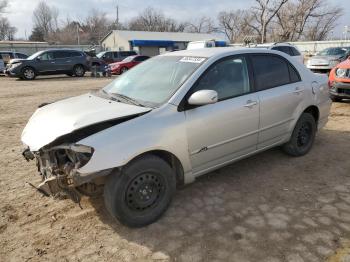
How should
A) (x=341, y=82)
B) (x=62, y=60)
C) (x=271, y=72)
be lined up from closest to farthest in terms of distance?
1. (x=271, y=72)
2. (x=341, y=82)
3. (x=62, y=60)

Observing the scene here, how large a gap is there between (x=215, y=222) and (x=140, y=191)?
830 millimetres

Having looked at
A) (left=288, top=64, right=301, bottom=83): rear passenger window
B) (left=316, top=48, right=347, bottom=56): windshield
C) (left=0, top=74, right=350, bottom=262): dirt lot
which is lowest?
(left=0, top=74, right=350, bottom=262): dirt lot

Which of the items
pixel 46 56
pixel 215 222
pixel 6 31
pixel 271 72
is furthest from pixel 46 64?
pixel 6 31

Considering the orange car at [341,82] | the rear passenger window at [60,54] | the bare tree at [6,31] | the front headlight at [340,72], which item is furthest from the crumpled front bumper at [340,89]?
the bare tree at [6,31]

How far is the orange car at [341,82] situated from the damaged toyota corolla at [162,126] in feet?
14.5

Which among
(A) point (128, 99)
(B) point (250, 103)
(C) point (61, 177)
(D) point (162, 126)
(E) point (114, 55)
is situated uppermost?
(E) point (114, 55)

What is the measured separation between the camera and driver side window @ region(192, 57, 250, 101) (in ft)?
12.3

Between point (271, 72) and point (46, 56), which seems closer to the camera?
point (271, 72)

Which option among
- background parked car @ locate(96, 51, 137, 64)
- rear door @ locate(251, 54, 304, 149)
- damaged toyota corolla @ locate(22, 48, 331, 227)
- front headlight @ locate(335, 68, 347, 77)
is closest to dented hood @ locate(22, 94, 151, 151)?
damaged toyota corolla @ locate(22, 48, 331, 227)

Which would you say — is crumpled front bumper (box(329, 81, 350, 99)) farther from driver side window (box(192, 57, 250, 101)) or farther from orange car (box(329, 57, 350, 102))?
driver side window (box(192, 57, 250, 101))

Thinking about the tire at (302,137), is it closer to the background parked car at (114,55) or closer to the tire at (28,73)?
the tire at (28,73)

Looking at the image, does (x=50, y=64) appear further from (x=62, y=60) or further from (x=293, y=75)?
(x=293, y=75)

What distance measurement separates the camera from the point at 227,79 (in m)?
3.95

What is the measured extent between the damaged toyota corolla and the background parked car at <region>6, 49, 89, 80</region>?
55.3ft
